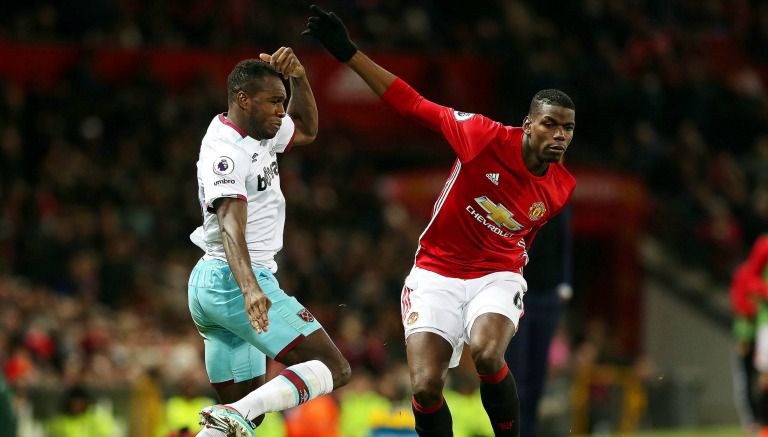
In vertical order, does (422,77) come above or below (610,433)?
above

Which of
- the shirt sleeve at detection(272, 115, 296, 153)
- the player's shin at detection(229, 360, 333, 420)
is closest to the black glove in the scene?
the shirt sleeve at detection(272, 115, 296, 153)

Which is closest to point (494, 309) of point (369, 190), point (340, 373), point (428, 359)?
point (428, 359)

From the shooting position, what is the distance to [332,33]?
7.75 m

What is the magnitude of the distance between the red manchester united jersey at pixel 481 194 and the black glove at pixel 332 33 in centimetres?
34

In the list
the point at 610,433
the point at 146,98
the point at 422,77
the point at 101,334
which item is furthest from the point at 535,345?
the point at 422,77

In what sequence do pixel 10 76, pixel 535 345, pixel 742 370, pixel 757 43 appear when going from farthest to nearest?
pixel 757 43 → pixel 10 76 → pixel 742 370 → pixel 535 345

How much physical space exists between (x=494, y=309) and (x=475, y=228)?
1.67 ft

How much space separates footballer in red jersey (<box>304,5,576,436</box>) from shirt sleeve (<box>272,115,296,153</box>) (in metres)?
0.47

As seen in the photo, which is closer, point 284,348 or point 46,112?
point 284,348

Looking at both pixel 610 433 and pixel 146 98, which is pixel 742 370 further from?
pixel 146 98

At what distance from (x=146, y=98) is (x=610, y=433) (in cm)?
745

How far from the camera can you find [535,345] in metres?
9.70

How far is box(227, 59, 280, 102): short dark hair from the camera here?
7.32 metres

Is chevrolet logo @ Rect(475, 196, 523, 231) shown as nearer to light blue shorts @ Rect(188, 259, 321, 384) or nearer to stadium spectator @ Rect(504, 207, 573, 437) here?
light blue shorts @ Rect(188, 259, 321, 384)
